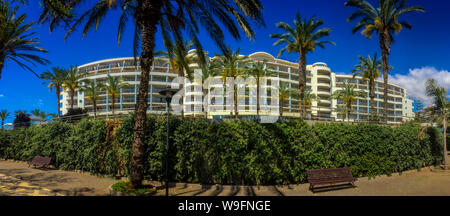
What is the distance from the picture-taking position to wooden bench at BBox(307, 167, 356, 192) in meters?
8.51

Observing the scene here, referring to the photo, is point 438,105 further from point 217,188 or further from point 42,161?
point 42,161

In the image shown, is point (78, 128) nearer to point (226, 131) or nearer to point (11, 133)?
point (226, 131)

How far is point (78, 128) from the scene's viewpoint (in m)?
12.1

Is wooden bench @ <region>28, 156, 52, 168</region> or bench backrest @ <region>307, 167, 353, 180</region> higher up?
bench backrest @ <region>307, 167, 353, 180</region>

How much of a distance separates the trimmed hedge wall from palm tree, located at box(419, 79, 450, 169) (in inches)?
189

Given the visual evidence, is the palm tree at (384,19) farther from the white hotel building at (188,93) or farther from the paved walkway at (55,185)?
the white hotel building at (188,93)

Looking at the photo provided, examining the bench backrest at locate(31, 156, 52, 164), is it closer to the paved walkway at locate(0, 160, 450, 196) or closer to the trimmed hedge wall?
the trimmed hedge wall

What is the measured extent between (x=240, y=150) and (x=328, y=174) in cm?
382

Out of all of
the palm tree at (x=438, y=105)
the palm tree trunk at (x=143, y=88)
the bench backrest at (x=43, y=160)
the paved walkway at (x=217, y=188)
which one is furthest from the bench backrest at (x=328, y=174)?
the bench backrest at (x=43, y=160)

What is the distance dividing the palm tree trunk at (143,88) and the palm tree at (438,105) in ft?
61.3

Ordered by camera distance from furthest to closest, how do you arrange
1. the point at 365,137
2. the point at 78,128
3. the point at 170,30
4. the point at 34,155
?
the point at 34,155 < the point at 78,128 < the point at 365,137 < the point at 170,30

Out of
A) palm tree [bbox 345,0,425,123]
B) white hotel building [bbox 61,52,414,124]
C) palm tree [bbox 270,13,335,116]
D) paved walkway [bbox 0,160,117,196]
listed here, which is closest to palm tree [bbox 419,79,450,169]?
palm tree [bbox 345,0,425,123]
